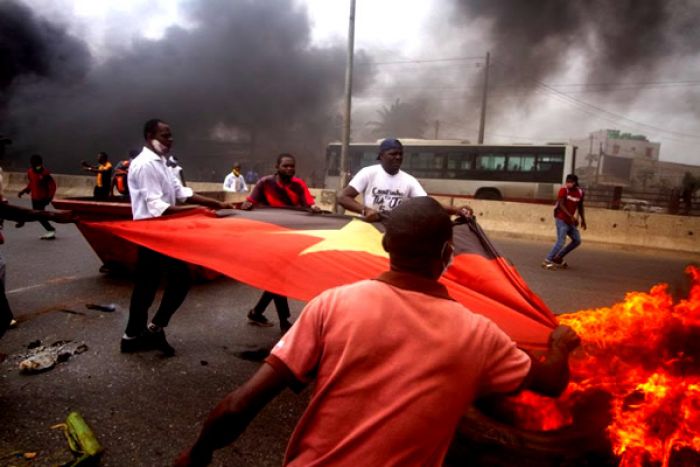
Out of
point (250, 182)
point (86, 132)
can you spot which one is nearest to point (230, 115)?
point (86, 132)

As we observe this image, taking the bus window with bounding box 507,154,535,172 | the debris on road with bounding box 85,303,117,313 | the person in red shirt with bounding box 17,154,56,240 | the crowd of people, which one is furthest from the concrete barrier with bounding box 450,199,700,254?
the crowd of people

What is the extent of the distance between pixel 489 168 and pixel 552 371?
19810 millimetres

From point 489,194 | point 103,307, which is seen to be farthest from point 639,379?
point 489,194

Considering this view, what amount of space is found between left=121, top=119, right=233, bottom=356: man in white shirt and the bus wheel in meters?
17.8

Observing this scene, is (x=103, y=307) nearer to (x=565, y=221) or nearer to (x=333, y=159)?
(x=565, y=221)

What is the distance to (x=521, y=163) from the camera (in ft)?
63.4

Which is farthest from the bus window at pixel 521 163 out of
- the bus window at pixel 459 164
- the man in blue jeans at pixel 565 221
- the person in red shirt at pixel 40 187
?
the person in red shirt at pixel 40 187

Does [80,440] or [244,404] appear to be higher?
[244,404]

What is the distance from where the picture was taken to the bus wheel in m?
19.8

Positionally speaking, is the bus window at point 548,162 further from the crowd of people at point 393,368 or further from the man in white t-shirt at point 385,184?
the crowd of people at point 393,368

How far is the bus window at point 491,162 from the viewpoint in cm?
1972

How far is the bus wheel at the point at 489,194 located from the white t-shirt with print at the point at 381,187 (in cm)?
1653

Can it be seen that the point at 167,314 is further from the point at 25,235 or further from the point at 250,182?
the point at 250,182

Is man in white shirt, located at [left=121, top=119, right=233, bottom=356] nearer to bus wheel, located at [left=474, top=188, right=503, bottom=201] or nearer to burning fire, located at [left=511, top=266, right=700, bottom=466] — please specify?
burning fire, located at [left=511, top=266, right=700, bottom=466]
